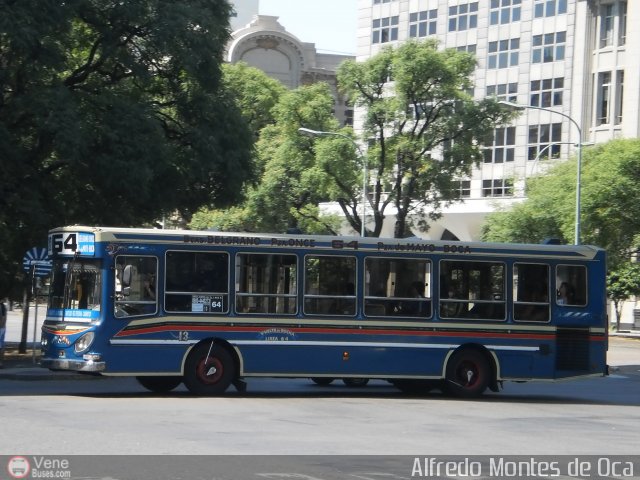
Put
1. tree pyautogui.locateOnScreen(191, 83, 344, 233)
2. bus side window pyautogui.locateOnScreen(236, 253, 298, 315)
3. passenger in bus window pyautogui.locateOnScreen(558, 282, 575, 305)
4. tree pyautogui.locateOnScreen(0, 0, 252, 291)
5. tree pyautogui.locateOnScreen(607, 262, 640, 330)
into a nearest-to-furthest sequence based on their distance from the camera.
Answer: bus side window pyautogui.locateOnScreen(236, 253, 298, 315) < passenger in bus window pyautogui.locateOnScreen(558, 282, 575, 305) < tree pyautogui.locateOnScreen(0, 0, 252, 291) < tree pyautogui.locateOnScreen(191, 83, 344, 233) < tree pyautogui.locateOnScreen(607, 262, 640, 330)

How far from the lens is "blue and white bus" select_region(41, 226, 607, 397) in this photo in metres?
20.5

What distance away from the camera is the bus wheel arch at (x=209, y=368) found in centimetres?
2084

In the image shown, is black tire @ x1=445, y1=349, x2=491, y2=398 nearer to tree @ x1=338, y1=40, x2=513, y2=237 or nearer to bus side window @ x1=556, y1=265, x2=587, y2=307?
bus side window @ x1=556, y1=265, x2=587, y2=307

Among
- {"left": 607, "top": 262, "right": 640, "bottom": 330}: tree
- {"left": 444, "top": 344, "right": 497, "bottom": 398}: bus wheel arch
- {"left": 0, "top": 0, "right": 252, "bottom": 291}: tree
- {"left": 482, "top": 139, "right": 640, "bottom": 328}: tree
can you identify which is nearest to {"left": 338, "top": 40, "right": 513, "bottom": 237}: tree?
{"left": 482, "top": 139, "right": 640, "bottom": 328}: tree

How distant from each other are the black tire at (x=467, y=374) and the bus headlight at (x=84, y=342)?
6.68 meters

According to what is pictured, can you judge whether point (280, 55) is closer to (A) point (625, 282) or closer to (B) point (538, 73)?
(B) point (538, 73)

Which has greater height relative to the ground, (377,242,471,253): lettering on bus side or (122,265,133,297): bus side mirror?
(377,242,471,253): lettering on bus side

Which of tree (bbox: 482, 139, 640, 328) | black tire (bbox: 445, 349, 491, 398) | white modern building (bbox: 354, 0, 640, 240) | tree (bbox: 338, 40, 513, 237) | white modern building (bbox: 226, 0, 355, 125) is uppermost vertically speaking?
white modern building (bbox: 226, 0, 355, 125)

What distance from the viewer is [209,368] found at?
68.7 ft

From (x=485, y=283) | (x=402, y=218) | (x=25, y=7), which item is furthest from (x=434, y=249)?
(x=402, y=218)

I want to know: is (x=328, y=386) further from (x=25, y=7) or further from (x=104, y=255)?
(x=25, y=7)

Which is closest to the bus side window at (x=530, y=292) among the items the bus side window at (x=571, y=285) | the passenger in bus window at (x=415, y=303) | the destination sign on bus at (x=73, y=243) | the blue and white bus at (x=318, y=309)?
the blue and white bus at (x=318, y=309)

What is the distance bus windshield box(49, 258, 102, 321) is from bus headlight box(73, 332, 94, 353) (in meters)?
0.30

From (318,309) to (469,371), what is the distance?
3.23m
